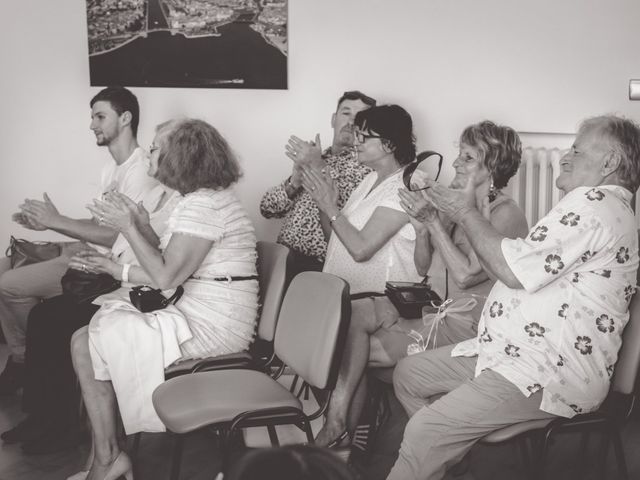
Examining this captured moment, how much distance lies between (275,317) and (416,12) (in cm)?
242

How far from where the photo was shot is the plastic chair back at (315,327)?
2195mm

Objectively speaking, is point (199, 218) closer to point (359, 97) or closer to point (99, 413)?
point (99, 413)

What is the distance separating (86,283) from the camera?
3.00 meters

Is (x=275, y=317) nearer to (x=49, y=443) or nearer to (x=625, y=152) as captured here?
(x=49, y=443)

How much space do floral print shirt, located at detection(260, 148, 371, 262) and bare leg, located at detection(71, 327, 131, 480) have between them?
55.5 inches

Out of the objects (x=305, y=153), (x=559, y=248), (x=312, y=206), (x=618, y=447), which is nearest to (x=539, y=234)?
(x=559, y=248)

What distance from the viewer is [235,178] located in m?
2.83

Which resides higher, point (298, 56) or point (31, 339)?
point (298, 56)

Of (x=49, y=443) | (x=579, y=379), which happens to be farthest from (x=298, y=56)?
(x=579, y=379)

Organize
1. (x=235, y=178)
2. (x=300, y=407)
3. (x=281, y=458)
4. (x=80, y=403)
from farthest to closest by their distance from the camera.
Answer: (x=80, y=403) < (x=235, y=178) < (x=300, y=407) < (x=281, y=458)

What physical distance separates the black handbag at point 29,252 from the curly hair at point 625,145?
2.94 meters

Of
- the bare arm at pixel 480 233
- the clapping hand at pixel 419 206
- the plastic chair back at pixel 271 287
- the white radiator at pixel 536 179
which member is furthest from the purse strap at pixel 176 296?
the white radiator at pixel 536 179

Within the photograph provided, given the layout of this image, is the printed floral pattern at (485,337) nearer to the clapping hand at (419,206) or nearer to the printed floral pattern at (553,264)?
the printed floral pattern at (553,264)

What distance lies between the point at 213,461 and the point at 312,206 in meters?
1.42
